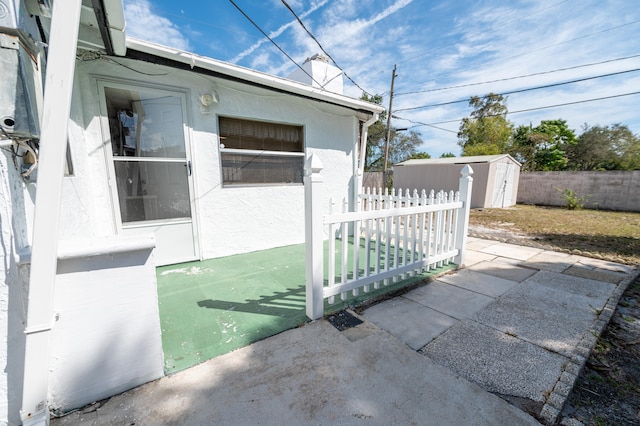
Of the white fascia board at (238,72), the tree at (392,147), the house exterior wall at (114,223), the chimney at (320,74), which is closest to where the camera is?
the house exterior wall at (114,223)

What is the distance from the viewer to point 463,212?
341 centimetres

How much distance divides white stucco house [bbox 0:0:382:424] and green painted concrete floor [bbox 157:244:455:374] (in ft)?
1.00

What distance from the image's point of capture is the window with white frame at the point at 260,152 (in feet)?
12.1

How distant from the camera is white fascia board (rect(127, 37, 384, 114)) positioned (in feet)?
8.66

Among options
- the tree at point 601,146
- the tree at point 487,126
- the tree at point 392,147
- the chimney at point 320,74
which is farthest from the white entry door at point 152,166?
the tree at point 601,146

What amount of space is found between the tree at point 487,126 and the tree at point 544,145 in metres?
2.35

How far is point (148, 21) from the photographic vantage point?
3441 millimetres

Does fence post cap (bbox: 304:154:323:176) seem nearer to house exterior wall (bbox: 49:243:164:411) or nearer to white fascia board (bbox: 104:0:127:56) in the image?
house exterior wall (bbox: 49:243:164:411)

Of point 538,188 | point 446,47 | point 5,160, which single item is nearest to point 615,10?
point 446,47

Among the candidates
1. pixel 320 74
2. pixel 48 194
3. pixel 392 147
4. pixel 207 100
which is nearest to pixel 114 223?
pixel 207 100

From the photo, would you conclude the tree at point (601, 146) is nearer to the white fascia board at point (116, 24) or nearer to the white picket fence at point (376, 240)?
the white picket fence at point (376, 240)

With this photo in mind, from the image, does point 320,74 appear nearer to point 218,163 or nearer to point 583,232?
point 218,163

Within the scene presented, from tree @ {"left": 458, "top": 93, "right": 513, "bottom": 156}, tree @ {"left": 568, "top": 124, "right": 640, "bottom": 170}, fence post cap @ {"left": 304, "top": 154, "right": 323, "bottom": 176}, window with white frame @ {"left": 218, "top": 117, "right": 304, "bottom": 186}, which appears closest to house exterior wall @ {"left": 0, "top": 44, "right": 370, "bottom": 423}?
window with white frame @ {"left": 218, "top": 117, "right": 304, "bottom": 186}

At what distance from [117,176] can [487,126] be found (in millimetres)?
→ 28336
